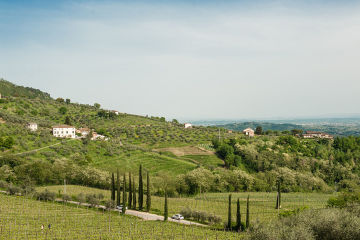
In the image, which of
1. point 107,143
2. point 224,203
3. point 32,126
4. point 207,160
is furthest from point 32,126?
point 224,203

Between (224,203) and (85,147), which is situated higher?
(85,147)

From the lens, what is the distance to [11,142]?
7256cm

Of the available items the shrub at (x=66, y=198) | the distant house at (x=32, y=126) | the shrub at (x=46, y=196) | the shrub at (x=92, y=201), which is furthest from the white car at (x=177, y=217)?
the distant house at (x=32, y=126)

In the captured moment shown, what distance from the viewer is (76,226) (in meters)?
33.5

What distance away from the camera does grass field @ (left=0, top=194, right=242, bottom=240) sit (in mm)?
30312

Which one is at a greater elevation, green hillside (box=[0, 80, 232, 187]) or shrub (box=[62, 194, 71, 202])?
green hillside (box=[0, 80, 232, 187])

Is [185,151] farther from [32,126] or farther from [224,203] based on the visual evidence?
[32,126]

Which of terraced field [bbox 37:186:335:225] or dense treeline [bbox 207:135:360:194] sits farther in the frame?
dense treeline [bbox 207:135:360:194]

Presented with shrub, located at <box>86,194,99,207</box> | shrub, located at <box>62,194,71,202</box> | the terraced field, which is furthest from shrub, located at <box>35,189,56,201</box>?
shrub, located at <box>86,194,99,207</box>

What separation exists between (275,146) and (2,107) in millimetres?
108973

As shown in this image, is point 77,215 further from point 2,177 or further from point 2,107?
point 2,107

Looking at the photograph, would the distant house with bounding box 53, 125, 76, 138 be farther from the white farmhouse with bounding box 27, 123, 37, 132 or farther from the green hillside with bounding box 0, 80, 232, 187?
the white farmhouse with bounding box 27, 123, 37, 132

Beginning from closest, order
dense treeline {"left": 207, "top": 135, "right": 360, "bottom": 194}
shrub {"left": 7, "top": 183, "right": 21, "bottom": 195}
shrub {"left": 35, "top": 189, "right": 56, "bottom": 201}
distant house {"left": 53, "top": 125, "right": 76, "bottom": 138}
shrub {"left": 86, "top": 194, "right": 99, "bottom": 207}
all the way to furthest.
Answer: shrub {"left": 86, "top": 194, "right": 99, "bottom": 207} < shrub {"left": 35, "top": 189, "right": 56, "bottom": 201} < shrub {"left": 7, "top": 183, "right": 21, "bottom": 195} < dense treeline {"left": 207, "top": 135, "right": 360, "bottom": 194} < distant house {"left": 53, "top": 125, "right": 76, "bottom": 138}

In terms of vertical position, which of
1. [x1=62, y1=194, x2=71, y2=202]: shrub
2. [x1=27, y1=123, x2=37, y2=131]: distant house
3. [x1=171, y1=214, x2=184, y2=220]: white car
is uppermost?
[x1=27, y1=123, x2=37, y2=131]: distant house
